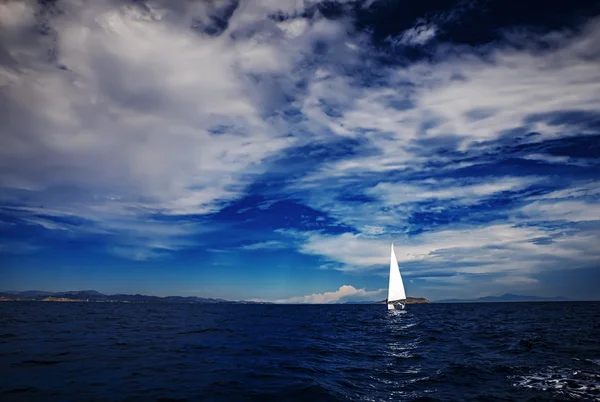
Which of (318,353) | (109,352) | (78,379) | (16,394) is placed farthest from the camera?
(318,353)

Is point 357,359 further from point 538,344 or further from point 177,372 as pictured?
point 538,344

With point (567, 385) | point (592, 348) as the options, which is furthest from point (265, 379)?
point (592, 348)

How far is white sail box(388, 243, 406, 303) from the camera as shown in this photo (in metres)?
77.6

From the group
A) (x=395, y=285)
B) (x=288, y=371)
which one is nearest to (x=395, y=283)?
(x=395, y=285)

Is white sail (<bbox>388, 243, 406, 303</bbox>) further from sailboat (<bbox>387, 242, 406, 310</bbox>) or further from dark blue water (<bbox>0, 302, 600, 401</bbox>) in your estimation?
dark blue water (<bbox>0, 302, 600, 401</bbox>)

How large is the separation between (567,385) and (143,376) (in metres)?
15.7

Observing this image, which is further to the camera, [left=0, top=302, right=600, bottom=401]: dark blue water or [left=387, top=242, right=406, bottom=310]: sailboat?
[left=387, top=242, right=406, bottom=310]: sailboat

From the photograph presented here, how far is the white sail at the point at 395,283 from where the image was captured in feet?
255

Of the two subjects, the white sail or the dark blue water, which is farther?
the white sail

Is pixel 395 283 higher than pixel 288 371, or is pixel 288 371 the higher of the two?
pixel 395 283

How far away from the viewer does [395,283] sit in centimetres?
7825

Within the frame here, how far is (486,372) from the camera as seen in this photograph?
1364 centimetres

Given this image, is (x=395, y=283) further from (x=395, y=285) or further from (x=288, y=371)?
(x=288, y=371)

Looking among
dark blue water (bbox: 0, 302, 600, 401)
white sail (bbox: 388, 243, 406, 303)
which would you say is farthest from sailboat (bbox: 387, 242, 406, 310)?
dark blue water (bbox: 0, 302, 600, 401)
